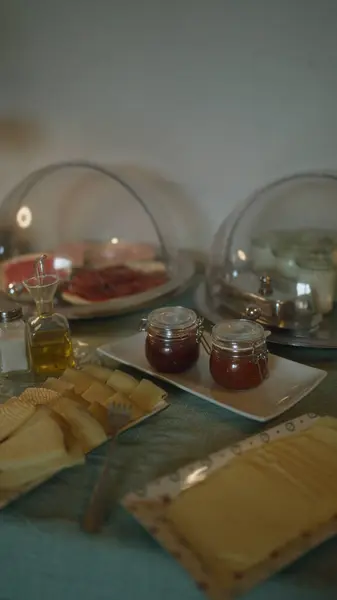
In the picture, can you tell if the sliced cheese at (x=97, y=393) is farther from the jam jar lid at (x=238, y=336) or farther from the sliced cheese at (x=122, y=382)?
the jam jar lid at (x=238, y=336)

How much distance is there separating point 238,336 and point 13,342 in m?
0.29

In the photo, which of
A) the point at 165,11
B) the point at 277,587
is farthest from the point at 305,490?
the point at 165,11

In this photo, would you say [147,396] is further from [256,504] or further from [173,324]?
[256,504]

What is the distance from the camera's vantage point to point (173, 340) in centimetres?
78

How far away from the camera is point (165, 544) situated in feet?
1.69

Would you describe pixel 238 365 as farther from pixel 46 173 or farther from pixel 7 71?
pixel 7 71

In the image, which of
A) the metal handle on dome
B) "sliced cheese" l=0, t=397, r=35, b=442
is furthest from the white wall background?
"sliced cheese" l=0, t=397, r=35, b=442

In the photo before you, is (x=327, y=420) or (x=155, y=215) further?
(x=155, y=215)

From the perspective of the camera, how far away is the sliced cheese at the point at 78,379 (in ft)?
2.42

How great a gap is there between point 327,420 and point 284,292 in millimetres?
315

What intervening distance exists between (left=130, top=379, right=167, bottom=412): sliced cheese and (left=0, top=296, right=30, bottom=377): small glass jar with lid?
0.17m

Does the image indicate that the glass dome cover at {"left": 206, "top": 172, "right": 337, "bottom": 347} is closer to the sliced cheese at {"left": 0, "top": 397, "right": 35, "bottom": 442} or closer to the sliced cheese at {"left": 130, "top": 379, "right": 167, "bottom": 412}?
the sliced cheese at {"left": 130, "top": 379, "right": 167, "bottom": 412}

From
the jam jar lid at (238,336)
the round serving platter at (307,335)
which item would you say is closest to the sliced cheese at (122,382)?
the jam jar lid at (238,336)

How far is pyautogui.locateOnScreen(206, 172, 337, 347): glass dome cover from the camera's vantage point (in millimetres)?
929
